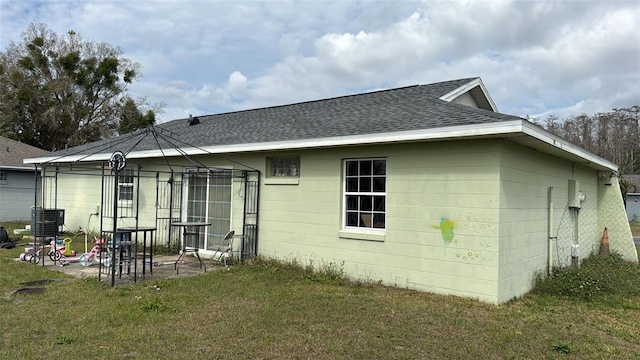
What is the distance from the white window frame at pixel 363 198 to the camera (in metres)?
7.45

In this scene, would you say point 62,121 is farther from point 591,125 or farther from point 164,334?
point 591,125

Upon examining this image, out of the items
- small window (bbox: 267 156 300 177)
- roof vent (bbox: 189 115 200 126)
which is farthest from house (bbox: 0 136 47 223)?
small window (bbox: 267 156 300 177)

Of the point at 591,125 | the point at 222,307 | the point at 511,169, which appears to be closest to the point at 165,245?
the point at 222,307

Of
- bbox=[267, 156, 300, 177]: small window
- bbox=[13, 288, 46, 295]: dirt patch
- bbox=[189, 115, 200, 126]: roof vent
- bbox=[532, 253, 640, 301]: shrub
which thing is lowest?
bbox=[13, 288, 46, 295]: dirt patch

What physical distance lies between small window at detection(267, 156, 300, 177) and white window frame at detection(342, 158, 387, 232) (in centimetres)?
121

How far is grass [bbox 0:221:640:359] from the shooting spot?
431 cm

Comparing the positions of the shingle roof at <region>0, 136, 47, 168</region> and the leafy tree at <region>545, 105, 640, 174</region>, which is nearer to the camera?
the shingle roof at <region>0, 136, 47, 168</region>

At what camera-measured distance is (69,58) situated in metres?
27.9

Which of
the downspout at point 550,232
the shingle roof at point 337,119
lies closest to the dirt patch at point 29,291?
the shingle roof at point 337,119

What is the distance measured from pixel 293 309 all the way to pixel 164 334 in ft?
5.50

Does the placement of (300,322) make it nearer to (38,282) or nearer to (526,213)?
(526,213)

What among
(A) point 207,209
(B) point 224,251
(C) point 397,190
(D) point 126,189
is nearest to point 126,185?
(D) point 126,189

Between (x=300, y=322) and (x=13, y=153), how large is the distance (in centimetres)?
2096

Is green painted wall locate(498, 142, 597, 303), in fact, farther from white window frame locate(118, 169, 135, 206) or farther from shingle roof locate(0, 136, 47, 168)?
shingle roof locate(0, 136, 47, 168)
